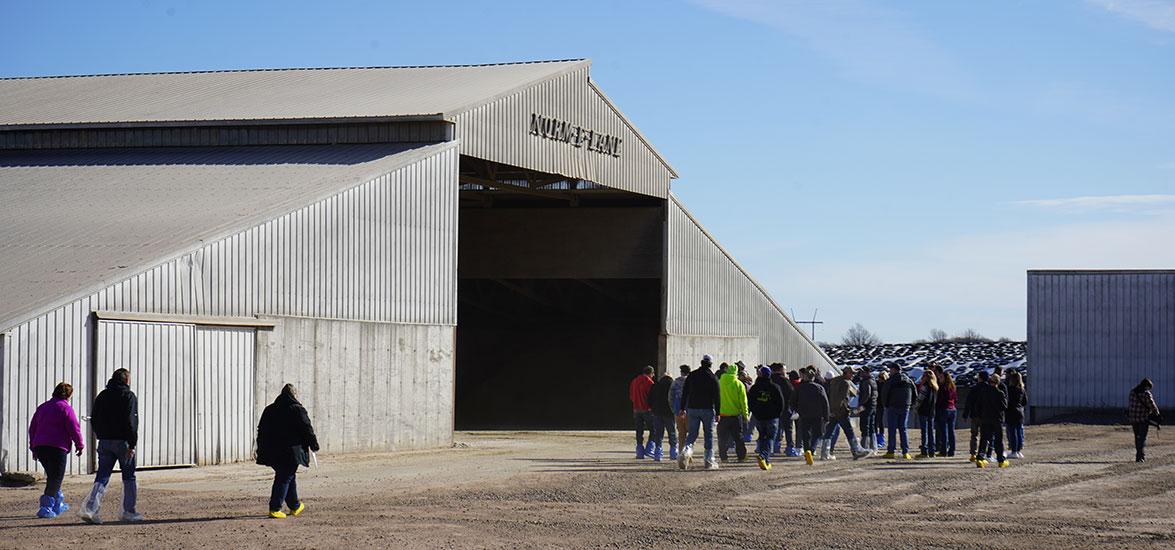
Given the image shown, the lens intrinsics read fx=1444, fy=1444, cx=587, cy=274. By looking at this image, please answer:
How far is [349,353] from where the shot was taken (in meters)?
25.3

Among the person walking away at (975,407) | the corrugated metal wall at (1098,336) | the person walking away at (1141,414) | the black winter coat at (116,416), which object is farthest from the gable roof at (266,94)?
the corrugated metal wall at (1098,336)

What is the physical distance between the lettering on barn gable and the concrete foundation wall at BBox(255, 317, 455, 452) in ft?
19.2

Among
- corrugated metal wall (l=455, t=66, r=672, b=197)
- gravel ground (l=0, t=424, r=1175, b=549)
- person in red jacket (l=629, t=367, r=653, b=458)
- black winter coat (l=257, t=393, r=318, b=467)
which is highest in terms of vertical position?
corrugated metal wall (l=455, t=66, r=672, b=197)

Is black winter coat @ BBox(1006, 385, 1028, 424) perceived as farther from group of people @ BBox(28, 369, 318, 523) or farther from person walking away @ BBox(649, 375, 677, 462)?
group of people @ BBox(28, 369, 318, 523)

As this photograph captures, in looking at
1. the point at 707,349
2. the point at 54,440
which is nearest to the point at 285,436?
the point at 54,440

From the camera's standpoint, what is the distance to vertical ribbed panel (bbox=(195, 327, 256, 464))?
21344mm

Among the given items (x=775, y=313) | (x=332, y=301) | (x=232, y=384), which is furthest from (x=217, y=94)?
(x=775, y=313)

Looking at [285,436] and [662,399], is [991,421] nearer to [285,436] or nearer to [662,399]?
[662,399]

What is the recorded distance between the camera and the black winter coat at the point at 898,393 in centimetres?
2431

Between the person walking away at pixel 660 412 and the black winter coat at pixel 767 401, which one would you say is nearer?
the black winter coat at pixel 767 401

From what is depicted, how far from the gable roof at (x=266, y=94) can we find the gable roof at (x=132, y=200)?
1.10 metres

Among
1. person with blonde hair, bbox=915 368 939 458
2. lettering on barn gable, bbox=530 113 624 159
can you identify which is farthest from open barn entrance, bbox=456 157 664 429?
person with blonde hair, bbox=915 368 939 458

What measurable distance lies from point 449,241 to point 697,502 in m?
12.8

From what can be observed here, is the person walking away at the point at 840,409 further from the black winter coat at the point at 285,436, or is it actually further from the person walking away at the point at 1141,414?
the black winter coat at the point at 285,436
